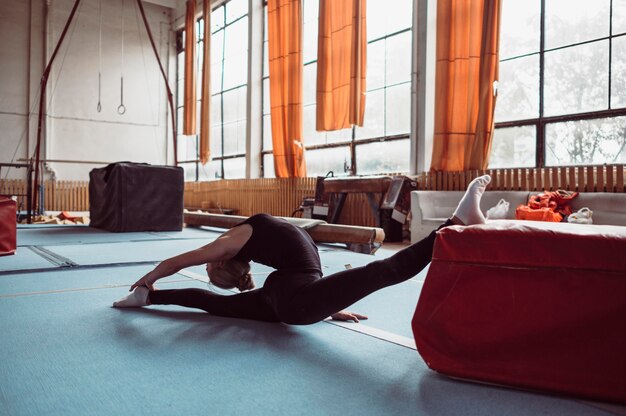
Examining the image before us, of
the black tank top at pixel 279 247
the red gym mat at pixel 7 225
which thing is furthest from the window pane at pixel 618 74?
the red gym mat at pixel 7 225

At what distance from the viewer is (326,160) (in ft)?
29.8

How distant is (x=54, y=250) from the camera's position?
482cm

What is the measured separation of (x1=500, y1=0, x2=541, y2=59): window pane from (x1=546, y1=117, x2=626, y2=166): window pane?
1.10m

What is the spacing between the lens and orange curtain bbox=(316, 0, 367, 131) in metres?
7.47

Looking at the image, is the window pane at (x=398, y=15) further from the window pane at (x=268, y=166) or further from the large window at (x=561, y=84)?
the window pane at (x=268, y=166)

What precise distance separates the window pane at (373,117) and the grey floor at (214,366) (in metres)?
5.39

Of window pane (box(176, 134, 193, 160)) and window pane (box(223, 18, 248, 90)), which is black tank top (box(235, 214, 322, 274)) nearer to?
window pane (box(223, 18, 248, 90))

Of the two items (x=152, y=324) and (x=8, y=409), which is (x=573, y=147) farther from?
(x=8, y=409)

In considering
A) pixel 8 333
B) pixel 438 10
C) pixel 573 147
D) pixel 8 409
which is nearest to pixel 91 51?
pixel 438 10

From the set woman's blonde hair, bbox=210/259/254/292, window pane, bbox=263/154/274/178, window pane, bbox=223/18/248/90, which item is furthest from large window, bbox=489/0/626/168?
window pane, bbox=223/18/248/90

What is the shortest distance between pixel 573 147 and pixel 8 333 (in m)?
5.70

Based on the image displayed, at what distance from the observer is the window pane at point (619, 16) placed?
5.38m

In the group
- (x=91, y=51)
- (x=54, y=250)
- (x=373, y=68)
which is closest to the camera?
(x=54, y=250)

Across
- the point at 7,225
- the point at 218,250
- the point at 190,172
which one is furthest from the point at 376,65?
the point at 190,172
